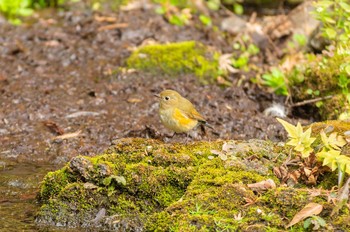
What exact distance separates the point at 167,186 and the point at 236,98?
3996 mm

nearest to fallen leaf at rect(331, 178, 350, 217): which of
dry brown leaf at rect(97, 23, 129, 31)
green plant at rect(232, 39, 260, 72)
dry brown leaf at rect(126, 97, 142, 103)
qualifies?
dry brown leaf at rect(126, 97, 142, 103)

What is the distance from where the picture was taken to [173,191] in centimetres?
556

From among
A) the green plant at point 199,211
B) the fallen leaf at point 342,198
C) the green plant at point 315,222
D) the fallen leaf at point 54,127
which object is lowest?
the fallen leaf at point 54,127

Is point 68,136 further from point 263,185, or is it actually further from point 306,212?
point 306,212

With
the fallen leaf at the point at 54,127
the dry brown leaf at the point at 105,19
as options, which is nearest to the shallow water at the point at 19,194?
the fallen leaf at the point at 54,127

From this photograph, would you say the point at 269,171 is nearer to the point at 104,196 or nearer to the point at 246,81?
the point at 104,196

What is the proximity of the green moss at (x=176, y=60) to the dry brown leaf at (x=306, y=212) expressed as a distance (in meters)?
5.19

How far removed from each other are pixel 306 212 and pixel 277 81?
16.3ft

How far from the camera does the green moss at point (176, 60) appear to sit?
9953 millimetres

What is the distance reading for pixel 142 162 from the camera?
5.74 m

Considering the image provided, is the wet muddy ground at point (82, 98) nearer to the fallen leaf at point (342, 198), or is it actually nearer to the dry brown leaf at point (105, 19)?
the dry brown leaf at point (105, 19)

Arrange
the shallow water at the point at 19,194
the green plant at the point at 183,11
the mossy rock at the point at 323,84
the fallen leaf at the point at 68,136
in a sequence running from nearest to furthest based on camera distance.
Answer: the shallow water at the point at 19,194
the fallen leaf at the point at 68,136
the mossy rock at the point at 323,84
the green plant at the point at 183,11

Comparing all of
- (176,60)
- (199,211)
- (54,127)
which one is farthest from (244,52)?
(199,211)

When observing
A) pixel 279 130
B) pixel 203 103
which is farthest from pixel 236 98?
pixel 279 130
